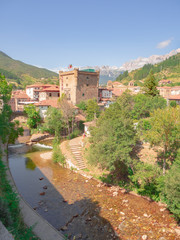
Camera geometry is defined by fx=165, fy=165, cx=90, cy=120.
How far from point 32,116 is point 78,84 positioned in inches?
544

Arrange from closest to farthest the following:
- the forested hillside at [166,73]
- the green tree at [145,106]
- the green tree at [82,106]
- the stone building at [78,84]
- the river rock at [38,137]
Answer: the green tree at [145,106]
the river rock at [38,137]
the green tree at [82,106]
the stone building at [78,84]
the forested hillside at [166,73]

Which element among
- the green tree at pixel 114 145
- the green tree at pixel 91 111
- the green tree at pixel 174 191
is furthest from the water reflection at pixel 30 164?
the green tree at pixel 91 111

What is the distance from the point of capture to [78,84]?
42.0m

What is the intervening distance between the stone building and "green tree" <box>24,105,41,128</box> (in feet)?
31.9

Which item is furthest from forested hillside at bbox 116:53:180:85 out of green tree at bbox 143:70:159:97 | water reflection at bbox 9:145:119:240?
water reflection at bbox 9:145:119:240

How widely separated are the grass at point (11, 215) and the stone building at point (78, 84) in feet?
107

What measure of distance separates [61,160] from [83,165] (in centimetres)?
315

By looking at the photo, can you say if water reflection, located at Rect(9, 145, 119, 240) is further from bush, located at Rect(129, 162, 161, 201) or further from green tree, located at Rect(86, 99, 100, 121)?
green tree, located at Rect(86, 99, 100, 121)

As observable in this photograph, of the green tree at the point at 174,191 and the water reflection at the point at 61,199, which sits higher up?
the green tree at the point at 174,191

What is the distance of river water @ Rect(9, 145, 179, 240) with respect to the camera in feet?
36.7

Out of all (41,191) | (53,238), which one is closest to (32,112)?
(41,191)

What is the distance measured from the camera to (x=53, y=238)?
27.0 ft

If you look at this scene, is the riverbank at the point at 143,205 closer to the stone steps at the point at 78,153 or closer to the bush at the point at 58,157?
the stone steps at the point at 78,153

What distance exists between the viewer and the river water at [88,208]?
1118 cm
